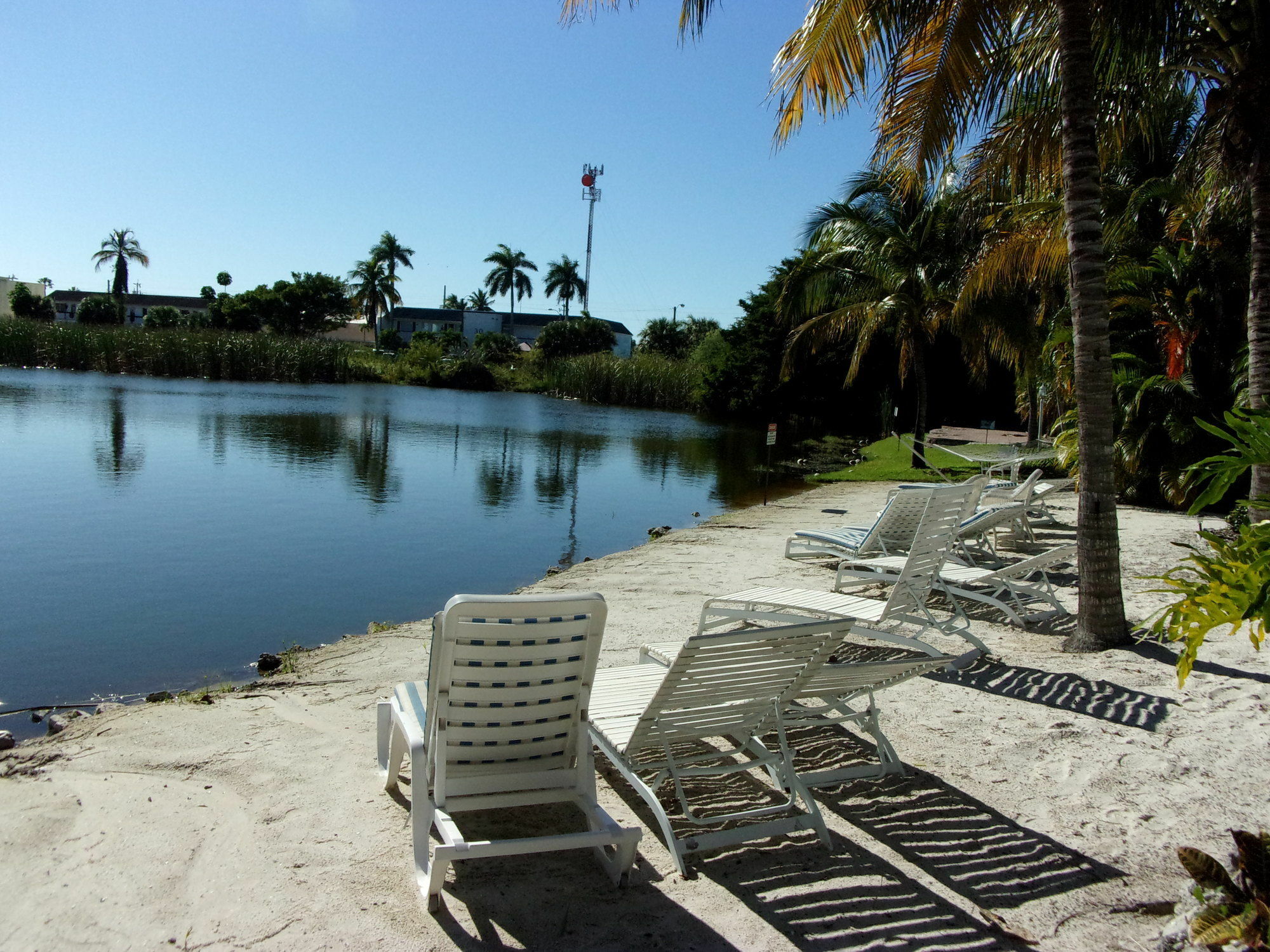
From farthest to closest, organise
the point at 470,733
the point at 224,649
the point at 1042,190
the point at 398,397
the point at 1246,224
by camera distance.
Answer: the point at 398,397
the point at 1246,224
the point at 1042,190
the point at 224,649
the point at 470,733

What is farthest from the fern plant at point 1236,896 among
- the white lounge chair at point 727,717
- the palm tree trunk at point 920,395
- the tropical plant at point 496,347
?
the tropical plant at point 496,347

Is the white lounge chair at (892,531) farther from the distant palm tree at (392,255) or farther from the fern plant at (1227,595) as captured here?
the distant palm tree at (392,255)

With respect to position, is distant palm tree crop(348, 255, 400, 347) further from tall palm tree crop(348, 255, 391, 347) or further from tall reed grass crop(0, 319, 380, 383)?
tall reed grass crop(0, 319, 380, 383)

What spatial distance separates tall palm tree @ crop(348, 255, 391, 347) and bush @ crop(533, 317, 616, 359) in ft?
57.8

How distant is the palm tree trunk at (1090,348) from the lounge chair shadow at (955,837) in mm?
2713

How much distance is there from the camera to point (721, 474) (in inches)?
1006

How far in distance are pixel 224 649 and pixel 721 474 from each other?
1844 cm

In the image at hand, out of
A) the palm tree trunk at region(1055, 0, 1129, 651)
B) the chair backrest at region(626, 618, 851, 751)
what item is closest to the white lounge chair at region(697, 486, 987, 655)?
the palm tree trunk at region(1055, 0, 1129, 651)

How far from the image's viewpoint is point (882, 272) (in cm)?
2439

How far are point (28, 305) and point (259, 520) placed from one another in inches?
3825

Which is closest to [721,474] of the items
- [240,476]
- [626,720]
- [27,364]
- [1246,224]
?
[240,476]

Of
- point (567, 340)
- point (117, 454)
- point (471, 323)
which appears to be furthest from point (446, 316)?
point (117, 454)

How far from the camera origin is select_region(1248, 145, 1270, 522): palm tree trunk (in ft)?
28.5

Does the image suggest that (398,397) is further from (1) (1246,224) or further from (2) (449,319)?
(2) (449,319)
